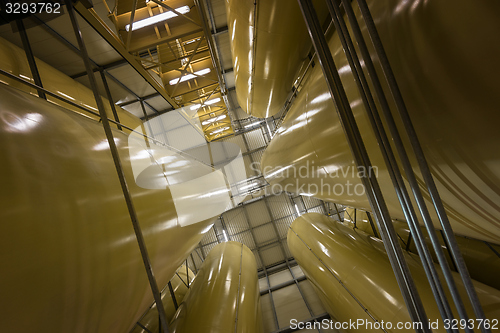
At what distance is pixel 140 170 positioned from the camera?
3084mm

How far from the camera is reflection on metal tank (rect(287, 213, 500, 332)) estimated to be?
3.00m

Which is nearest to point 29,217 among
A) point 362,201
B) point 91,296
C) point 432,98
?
point 91,296

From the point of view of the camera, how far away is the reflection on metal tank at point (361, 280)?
9.84 ft

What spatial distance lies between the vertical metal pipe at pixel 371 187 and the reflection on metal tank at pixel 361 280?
4.84 ft

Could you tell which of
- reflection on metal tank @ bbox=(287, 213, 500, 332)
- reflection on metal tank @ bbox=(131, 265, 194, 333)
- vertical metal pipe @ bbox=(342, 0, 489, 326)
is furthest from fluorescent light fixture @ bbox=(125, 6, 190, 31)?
reflection on metal tank @ bbox=(287, 213, 500, 332)

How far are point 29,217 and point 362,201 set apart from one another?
3010 millimetres

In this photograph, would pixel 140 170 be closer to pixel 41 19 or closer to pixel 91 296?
pixel 91 296

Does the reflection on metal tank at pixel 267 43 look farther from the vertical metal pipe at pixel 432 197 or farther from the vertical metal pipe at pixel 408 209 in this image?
the vertical metal pipe at pixel 432 197

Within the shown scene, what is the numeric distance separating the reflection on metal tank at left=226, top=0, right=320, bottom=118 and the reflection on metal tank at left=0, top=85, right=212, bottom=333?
7.53ft

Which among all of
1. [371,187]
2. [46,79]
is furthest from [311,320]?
[46,79]

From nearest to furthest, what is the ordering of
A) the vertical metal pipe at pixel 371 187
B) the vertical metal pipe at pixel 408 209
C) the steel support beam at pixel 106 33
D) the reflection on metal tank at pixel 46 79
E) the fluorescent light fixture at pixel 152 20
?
the vertical metal pipe at pixel 408 209 < the vertical metal pipe at pixel 371 187 < the reflection on metal tank at pixel 46 79 < the steel support beam at pixel 106 33 < the fluorescent light fixture at pixel 152 20

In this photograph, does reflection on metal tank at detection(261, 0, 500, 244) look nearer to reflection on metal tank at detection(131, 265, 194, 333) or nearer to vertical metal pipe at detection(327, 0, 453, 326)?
vertical metal pipe at detection(327, 0, 453, 326)

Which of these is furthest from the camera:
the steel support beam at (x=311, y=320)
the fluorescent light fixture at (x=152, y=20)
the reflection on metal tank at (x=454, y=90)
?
the steel support beam at (x=311, y=320)

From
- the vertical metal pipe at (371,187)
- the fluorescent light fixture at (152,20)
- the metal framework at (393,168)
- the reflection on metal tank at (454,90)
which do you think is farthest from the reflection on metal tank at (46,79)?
the reflection on metal tank at (454,90)
